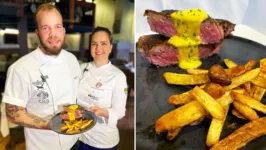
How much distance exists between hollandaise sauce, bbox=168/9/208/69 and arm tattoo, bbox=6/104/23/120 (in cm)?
80

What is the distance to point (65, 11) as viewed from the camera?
67cm

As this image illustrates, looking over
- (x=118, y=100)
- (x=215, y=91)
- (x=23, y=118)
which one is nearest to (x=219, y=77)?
(x=215, y=91)

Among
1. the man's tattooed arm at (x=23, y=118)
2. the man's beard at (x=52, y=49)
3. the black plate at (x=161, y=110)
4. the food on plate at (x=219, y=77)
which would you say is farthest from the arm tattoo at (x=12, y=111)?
the food on plate at (x=219, y=77)

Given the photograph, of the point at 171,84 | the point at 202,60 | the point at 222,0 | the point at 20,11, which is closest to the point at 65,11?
the point at 20,11

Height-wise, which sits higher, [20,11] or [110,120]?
[20,11]

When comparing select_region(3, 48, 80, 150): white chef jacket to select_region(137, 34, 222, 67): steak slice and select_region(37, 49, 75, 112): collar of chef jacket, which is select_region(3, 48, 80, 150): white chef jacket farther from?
select_region(137, 34, 222, 67): steak slice

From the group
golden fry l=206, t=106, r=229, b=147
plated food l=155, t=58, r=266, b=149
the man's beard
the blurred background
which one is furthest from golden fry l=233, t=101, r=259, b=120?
the man's beard

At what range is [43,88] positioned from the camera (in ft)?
2.06

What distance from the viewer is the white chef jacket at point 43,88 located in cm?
61

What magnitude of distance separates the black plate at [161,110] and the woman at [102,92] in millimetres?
147

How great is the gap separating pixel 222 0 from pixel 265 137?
2.99 ft

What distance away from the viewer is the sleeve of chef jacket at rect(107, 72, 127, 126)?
2.37 ft

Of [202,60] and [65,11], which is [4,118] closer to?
[65,11]

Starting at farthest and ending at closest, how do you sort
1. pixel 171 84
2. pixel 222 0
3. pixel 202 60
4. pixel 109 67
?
1. pixel 222 0
2. pixel 202 60
3. pixel 171 84
4. pixel 109 67
